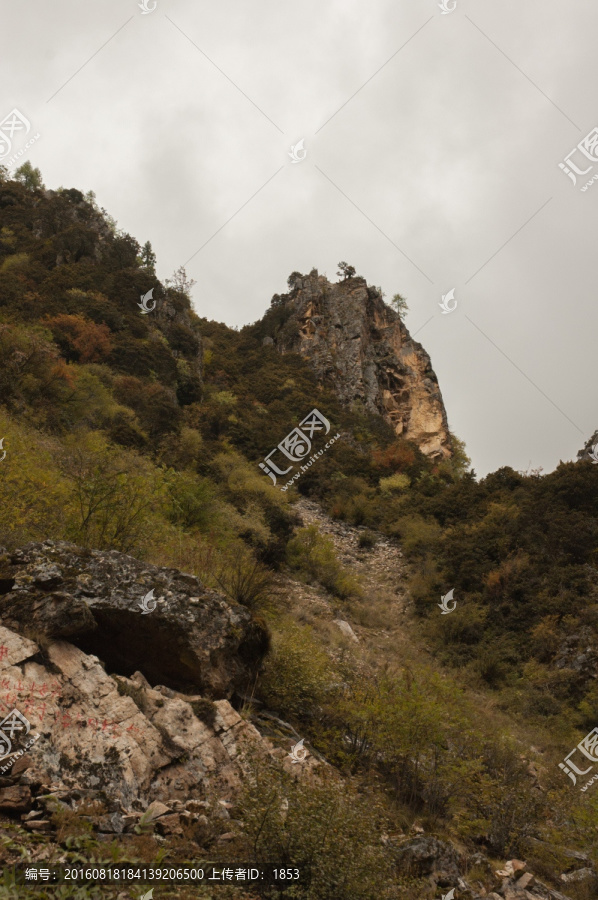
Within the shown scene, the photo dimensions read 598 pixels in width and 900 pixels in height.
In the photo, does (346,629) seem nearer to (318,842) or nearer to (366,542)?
(366,542)

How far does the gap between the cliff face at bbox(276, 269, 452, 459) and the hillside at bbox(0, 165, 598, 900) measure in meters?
9.50

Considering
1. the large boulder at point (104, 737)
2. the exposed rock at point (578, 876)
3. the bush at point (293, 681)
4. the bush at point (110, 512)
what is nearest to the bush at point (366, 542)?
the bush at point (293, 681)

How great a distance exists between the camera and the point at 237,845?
410cm

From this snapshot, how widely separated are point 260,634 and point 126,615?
1853 millimetres

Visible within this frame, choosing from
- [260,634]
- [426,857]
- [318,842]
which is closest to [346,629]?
[260,634]

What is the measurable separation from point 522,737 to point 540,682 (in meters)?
2.57

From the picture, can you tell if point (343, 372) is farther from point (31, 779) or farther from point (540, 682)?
point (31, 779)

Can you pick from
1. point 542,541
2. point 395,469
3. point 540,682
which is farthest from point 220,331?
point 540,682

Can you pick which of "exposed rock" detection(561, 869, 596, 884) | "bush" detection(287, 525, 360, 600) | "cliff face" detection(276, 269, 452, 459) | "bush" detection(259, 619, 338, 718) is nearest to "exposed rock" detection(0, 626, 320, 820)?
"bush" detection(259, 619, 338, 718)

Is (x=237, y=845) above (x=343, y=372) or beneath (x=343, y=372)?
beneath

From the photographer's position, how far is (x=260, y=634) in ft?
23.5

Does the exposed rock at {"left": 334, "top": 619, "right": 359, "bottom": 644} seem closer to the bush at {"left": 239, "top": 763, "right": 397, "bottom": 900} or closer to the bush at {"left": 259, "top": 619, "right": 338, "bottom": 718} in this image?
the bush at {"left": 259, "top": 619, "right": 338, "bottom": 718}

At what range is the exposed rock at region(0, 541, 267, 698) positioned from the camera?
5.38 metres

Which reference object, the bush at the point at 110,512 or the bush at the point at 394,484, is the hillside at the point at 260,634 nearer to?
the bush at the point at 110,512
